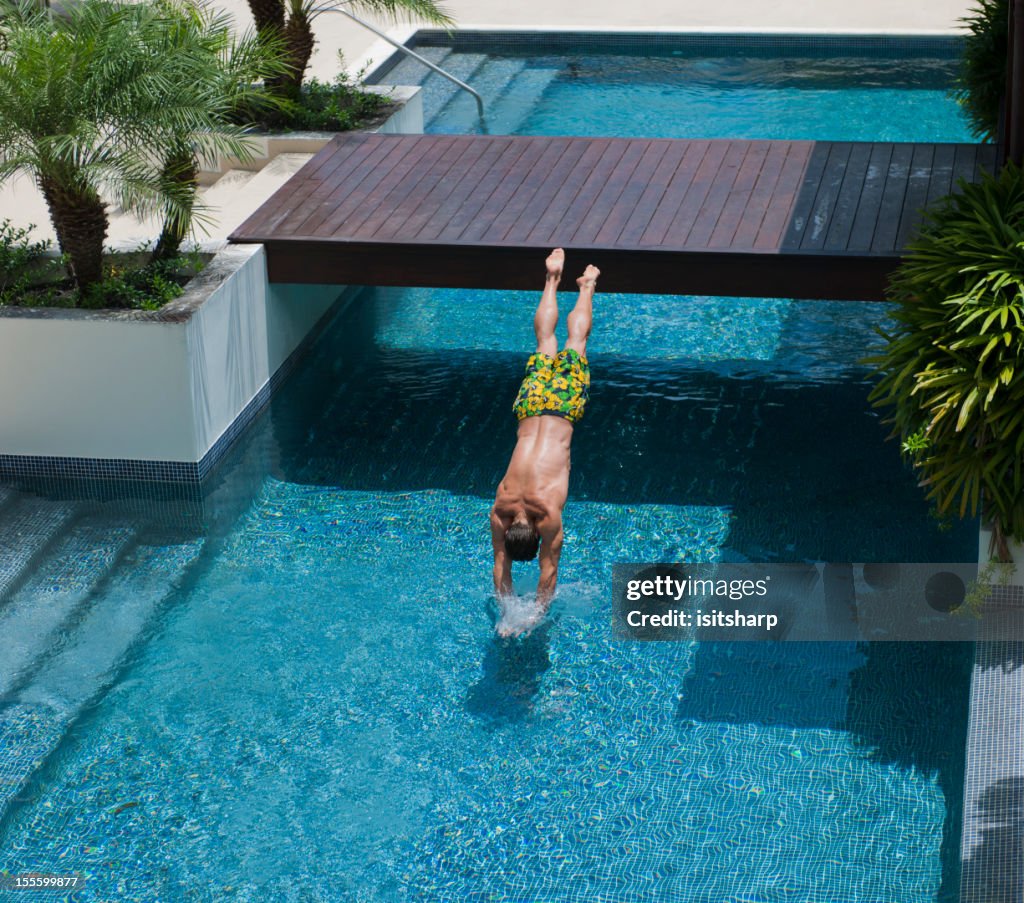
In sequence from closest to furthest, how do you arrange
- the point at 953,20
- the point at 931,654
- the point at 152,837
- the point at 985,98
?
the point at 152,837, the point at 931,654, the point at 985,98, the point at 953,20

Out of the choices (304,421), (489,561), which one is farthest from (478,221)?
(489,561)

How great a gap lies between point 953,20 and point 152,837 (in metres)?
→ 14.9

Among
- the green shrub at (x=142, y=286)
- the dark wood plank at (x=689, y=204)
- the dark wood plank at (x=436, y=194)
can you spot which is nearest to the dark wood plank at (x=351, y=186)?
the dark wood plank at (x=436, y=194)

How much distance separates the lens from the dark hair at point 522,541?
279 inches

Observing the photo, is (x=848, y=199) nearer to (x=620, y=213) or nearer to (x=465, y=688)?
(x=620, y=213)

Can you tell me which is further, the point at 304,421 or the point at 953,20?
the point at 953,20

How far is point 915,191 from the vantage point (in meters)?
9.68

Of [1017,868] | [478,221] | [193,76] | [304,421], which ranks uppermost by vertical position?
[193,76]

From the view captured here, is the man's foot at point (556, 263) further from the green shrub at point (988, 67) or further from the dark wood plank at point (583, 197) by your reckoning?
the green shrub at point (988, 67)

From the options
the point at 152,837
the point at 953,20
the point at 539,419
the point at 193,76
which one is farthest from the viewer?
the point at 953,20

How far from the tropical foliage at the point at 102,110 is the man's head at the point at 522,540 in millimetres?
3172

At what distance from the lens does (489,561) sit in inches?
325

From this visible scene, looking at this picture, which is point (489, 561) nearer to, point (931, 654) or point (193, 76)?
point (931, 654)

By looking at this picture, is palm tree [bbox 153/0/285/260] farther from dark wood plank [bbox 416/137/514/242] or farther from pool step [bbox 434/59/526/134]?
pool step [bbox 434/59/526/134]
